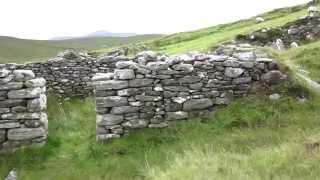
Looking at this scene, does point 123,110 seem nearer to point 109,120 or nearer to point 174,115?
point 109,120

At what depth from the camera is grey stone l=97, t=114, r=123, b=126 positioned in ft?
43.8

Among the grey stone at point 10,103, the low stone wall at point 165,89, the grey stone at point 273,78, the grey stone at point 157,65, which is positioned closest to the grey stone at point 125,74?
the low stone wall at point 165,89

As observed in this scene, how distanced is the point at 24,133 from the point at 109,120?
80.0 inches

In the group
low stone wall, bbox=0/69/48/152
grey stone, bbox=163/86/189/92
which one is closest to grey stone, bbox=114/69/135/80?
grey stone, bbox=163/86/189/92

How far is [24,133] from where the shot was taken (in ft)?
42.7

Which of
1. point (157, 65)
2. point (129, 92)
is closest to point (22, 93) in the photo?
point (129, 92)

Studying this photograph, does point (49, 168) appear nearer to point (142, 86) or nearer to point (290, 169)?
point (142, 86)

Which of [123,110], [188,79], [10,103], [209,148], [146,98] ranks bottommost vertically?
[209,148]

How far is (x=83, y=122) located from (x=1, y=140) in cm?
330

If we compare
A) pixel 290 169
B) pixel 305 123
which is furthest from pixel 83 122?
pixel 290 169

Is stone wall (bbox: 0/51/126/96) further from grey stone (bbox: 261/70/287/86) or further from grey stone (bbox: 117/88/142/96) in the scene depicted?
grey stone (bbox: 261/70/287/86)

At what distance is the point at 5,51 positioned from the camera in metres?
126

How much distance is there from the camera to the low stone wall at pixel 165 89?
528 inches

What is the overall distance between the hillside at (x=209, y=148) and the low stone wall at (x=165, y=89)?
34 centimetres
